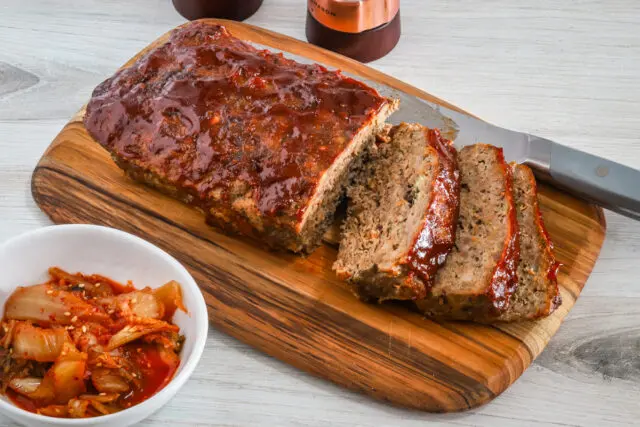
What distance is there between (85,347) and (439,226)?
6.16ft

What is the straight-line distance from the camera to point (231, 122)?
176 inches

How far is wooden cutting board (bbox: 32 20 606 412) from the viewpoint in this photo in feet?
13.6

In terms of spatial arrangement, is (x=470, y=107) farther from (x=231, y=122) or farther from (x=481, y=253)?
(x=231, y=122)

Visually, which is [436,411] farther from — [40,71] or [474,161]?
[40,71]

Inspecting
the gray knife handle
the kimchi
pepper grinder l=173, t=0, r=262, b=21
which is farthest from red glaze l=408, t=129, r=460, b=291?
pepper grinder l=173, t=0, r=262, b=21

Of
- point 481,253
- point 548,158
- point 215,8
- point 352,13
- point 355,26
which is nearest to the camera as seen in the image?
point 481,253

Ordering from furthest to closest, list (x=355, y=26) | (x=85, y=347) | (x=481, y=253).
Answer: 1. (x=355, y=26)
2. (x=481, y=253)
3. (x=85, y=347)

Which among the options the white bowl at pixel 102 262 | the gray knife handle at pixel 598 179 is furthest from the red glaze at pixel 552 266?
the white bowl at pixel 102 262

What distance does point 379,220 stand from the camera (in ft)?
14.8

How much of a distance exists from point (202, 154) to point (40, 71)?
228cm

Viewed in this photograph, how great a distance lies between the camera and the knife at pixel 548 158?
4.67 metres

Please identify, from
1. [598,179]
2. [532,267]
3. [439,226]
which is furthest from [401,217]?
[598,179]

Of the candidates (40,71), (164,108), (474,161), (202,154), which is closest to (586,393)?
(474,161)

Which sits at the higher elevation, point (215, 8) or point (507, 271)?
point (215, 8)
